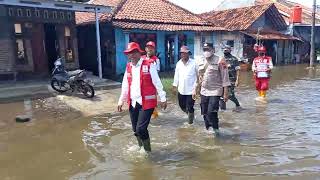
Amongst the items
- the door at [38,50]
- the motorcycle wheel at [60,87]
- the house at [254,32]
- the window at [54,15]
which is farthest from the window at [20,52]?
the house at [254,32]

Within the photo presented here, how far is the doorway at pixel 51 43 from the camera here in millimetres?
15455

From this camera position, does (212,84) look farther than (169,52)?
No

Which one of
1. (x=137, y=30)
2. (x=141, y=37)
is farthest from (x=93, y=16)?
(x=141, y=37)

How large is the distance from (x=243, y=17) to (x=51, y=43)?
54.1 feet

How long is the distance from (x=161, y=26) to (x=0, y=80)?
8649 mm

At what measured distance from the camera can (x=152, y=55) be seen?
836cm

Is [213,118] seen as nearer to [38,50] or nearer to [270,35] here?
[38,50]

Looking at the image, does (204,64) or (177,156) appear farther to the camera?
(204,64)

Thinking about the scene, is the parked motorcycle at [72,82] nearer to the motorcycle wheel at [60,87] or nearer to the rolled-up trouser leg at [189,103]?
the motorcycle wheel at [60,87]

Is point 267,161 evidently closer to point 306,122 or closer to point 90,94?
point 306,122

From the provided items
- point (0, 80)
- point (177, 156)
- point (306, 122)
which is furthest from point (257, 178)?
point (0, 80)

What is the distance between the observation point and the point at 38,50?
1458cm

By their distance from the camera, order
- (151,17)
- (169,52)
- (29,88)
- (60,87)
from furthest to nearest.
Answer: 1. (169,52)
2. (151,17)
3. (29,88)
4. (60,87)

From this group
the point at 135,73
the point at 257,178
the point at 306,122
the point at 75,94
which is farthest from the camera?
the point at 75,94
